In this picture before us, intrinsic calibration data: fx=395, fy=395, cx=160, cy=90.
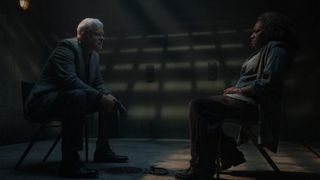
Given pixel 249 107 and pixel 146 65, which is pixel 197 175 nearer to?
pixel 249 107

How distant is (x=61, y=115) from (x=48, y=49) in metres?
3.77

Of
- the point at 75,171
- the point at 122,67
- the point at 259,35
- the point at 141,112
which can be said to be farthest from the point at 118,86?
the point at 259,35

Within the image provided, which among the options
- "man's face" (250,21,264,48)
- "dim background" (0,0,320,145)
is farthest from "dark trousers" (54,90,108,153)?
"dim background" (0,0,320,145)

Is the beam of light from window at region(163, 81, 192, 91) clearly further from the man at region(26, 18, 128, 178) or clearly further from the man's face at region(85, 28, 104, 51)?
the man's face at region(85, 28, 104, 51)

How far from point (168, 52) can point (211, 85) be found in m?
0.90

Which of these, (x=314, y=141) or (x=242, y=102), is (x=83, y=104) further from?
(x=314, y=141)

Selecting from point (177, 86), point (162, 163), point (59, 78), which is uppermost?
point (177, 86)

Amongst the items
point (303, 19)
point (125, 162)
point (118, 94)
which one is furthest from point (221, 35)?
point (125, 162)

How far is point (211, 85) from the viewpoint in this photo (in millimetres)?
6301

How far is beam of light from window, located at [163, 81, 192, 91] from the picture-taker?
252 inches

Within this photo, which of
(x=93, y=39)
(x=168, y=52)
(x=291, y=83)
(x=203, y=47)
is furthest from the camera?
(x=168, y=52)

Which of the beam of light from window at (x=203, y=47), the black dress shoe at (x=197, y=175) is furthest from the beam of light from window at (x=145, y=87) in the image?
the black dress shoe at (x=197, y=175)

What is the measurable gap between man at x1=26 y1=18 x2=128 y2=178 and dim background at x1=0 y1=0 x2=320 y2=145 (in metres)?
2.64

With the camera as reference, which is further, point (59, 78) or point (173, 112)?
point (173, 112)
